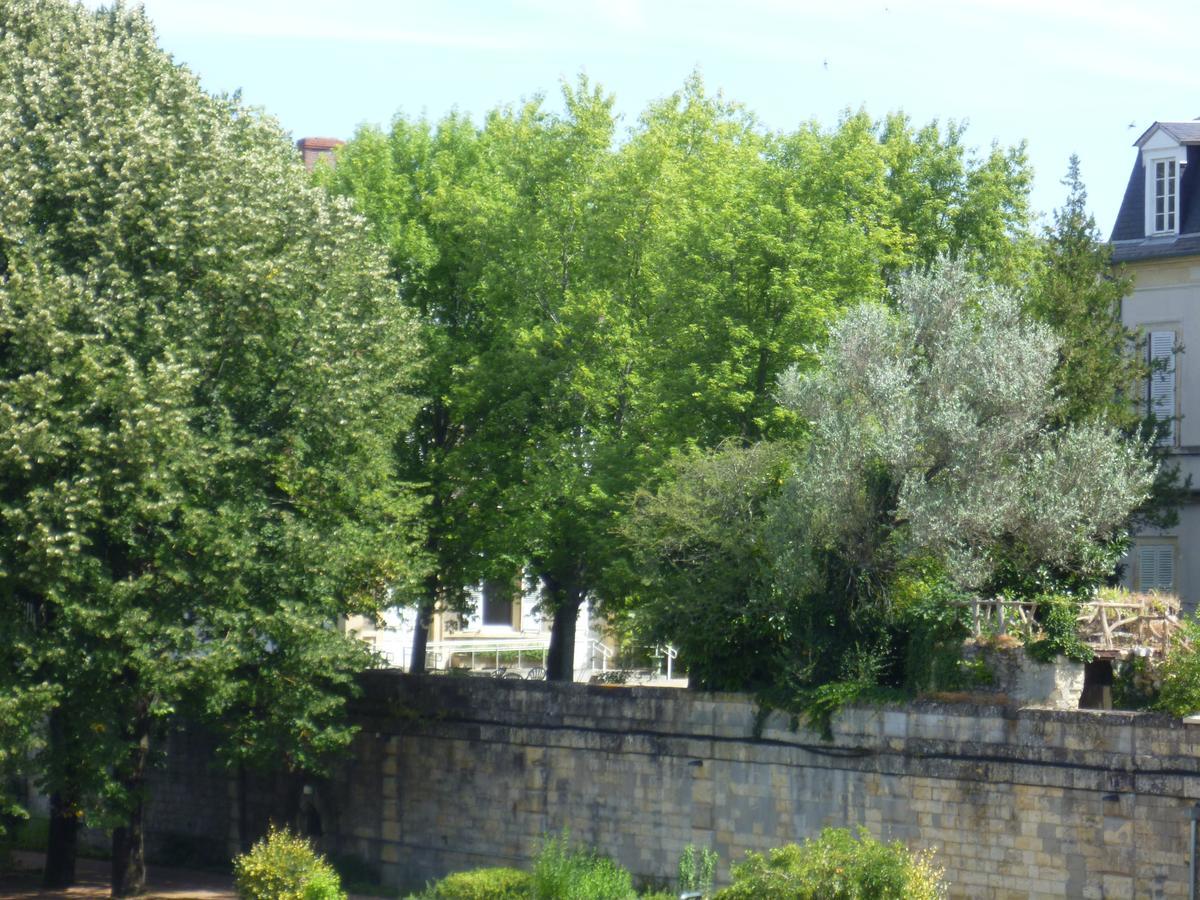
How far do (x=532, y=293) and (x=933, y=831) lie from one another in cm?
1484

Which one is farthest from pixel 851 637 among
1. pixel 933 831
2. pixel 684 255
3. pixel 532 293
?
pixel 532 293

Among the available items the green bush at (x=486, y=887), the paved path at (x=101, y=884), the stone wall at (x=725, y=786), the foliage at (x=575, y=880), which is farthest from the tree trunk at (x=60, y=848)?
the foliage at (x=575, y=880)

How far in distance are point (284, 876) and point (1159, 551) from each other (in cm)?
1697

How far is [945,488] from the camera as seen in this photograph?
858 inches

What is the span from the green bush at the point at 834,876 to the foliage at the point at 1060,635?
371 centimetres

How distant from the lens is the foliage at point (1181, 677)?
19.3m

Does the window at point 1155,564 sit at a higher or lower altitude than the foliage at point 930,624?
higher

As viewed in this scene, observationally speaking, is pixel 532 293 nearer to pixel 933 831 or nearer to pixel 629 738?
pixel 629 738

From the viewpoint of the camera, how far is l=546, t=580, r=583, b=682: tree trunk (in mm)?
31984

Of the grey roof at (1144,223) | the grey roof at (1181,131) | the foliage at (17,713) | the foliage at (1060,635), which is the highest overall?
the grey roof at (1181,131)

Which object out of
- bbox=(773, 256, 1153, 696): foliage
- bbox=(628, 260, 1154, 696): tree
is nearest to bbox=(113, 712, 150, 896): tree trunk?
bbox=(628, 260, 1154, 696): tree

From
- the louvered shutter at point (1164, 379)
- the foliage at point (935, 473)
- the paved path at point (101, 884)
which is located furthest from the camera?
the louvered shutter at point (1164, 379)

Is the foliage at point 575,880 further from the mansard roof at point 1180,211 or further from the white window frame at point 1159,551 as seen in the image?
the mansard roof at point 1180,211

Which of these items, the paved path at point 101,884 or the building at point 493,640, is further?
the building at point 493,640
